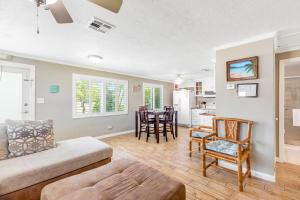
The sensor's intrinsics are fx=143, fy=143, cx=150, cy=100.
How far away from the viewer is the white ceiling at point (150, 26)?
1.54m

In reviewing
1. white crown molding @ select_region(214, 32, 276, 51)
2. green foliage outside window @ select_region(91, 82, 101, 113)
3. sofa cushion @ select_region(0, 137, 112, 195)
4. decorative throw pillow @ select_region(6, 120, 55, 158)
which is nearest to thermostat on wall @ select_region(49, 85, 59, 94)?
green foliage outside window @ select_region(91, 82, 101, 113)

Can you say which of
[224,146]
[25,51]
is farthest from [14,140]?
[224,146]

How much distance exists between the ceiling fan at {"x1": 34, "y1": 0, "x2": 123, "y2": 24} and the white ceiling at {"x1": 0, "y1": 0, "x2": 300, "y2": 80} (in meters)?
0.25

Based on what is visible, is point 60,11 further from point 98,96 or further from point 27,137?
point 98,96

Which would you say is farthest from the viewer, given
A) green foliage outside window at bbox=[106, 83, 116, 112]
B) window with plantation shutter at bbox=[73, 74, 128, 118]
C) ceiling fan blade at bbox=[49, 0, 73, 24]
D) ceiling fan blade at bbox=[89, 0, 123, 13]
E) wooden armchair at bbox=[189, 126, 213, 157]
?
green foliage outside window at bbox=[106, 83, 116, 112]

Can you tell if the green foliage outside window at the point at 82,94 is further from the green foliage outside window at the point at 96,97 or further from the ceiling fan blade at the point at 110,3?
the ceiling fan blade at the point at 110,3

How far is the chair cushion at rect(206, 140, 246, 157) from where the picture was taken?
204cm

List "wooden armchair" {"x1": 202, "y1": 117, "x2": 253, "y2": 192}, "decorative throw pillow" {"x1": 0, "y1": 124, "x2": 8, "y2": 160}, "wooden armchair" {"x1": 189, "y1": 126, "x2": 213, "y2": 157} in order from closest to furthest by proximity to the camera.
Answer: "decorative throw pillow" {"x1": 0, "y1": 124, "x2": 8, "y2": 160} → "wooden armchair" {"x1": 202, "y1": 117, "x2": 253, "y2": 192} → "wooden armchair" {"x1": 189, "y1": 126, "x2": 213, "y2": 157}

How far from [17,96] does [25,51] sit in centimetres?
98

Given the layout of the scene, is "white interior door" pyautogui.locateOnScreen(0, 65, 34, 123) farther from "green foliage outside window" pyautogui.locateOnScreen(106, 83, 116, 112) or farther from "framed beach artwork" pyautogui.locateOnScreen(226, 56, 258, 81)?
"framed beach artwork" pyautogui.locateOnScreen(226, 56, 258, 81)

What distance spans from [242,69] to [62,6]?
8.39ft

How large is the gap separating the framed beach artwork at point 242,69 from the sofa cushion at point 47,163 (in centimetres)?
242

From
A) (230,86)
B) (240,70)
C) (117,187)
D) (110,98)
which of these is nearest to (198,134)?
(230,86)

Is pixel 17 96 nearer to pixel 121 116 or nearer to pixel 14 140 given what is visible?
pixel 14 140
